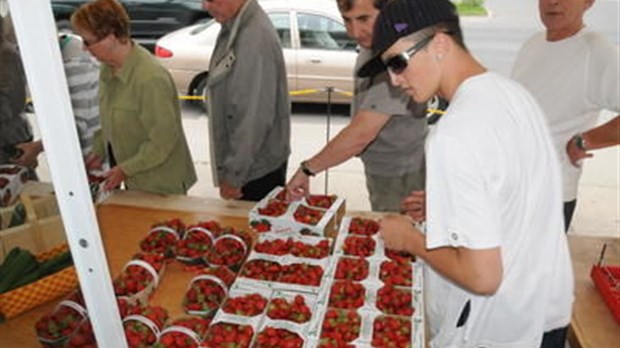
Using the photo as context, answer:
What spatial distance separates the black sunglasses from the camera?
1269 mm

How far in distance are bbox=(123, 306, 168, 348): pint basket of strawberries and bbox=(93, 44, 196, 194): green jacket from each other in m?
1.07

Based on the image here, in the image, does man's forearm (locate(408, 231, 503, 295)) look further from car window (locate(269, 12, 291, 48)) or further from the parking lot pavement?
car window (locate(269, 12, 291, 48))

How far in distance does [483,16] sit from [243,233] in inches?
444

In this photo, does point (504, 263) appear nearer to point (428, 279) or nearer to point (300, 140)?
point (428, 279)

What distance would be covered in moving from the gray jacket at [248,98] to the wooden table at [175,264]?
33 cm

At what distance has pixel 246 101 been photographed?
271 cm

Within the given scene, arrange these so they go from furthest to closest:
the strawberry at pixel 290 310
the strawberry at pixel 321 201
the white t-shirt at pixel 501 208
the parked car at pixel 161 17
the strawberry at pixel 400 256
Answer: the parked car at pixel 161 17 → the strawberry at pixel 321 201 → the strawberry at pixel 400 256 → the strawberry at pixel 290 310 → the white t-shirt at pixel 501 208

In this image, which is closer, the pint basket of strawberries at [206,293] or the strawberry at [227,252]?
the pint basket of strawberries at [206,293]

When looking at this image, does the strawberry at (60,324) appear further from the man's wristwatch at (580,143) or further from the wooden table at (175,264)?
the man's wristwatch at (580,143)

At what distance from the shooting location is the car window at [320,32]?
6652 millimetres

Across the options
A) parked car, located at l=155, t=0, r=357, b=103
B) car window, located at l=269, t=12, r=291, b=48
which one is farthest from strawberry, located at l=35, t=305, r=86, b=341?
car window, located at l=269, t=12, r=291, b=48

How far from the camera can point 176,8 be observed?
8.83 m

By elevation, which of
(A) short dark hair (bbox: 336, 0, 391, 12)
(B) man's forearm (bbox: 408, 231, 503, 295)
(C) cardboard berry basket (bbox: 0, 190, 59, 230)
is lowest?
(C) cardboard berry basket (bbox: 0, 190, 59, 230)

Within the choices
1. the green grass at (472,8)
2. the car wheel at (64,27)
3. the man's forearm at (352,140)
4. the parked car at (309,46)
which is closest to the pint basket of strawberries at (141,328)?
the man's forearm at (352,140)
